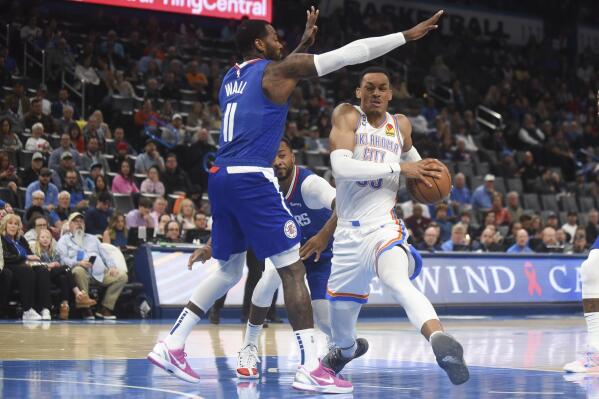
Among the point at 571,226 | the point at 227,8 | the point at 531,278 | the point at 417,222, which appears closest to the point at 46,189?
the point at 227,8

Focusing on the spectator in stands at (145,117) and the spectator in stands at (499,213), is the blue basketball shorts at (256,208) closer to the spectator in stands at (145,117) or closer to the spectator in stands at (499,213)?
the spectator in stands at (145,117)

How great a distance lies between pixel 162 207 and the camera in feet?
54.6

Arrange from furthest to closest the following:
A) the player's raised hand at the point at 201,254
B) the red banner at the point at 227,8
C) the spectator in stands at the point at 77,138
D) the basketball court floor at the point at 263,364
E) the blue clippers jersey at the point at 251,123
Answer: the red banner at the point at 227,8
the spectator in stands at the point at 77,138
the player's raised hand at the point at 201,254
the blue clippers jersey at the point at 251,123
the basketball court floor at the point at 263,364

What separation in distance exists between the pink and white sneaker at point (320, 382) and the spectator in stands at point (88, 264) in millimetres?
8700

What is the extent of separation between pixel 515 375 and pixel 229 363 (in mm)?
2332

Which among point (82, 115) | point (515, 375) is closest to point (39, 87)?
point (82, 115)

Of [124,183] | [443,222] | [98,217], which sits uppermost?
[124,183]

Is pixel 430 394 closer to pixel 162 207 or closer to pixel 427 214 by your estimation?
pixel 162 207

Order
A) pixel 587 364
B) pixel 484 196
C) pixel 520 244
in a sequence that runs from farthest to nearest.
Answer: pixel 484 196
pixel 520 244
pixel 587 364

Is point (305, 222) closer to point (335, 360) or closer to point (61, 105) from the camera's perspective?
point (335, 360)

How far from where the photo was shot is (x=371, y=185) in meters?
7.07

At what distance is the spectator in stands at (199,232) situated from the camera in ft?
53.4

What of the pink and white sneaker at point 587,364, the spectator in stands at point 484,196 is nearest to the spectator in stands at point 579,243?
the spectator in stands at point 484,196

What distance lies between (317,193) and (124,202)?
981 cm
